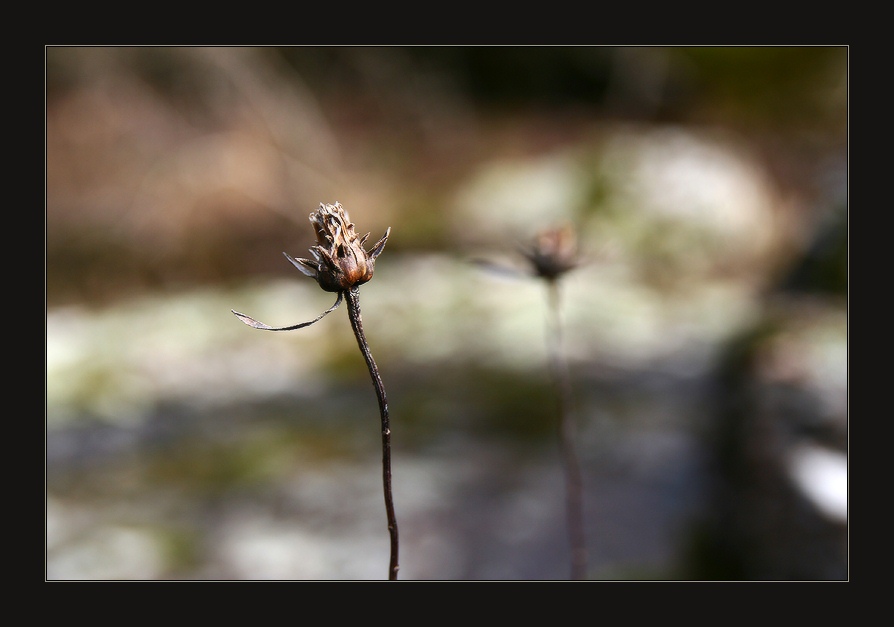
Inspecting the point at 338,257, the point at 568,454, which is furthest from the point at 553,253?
the point at 338,257

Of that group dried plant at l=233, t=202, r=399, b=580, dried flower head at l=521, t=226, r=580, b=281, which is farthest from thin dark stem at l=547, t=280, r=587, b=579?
dried plant at l=233, t=202, r=399, b=580

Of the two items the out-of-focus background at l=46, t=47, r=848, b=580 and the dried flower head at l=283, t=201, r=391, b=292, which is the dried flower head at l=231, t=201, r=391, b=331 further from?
the out-of-focus background at l=46, t=47, r=848, b=580

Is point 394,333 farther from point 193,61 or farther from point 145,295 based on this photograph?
point 193,61

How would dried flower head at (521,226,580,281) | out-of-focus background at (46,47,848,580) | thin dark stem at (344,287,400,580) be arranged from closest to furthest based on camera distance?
thin dark stem at (344,287,400,580) → dried flower head at (521,226,580,281) → out-of-focus background at (46,47,848,580)

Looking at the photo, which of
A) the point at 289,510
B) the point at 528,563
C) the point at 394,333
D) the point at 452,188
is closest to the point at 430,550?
the point at 528,563

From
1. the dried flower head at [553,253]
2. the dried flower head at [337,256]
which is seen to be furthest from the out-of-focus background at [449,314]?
the dried flower head at [337,256]

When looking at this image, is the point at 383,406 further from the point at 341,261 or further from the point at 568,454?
the point at 568,454

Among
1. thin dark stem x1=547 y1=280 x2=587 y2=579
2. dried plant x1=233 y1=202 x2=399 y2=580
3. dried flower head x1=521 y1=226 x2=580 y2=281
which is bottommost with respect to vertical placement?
thin dark stem x1=547 y1=280 x2=587 y2=579
